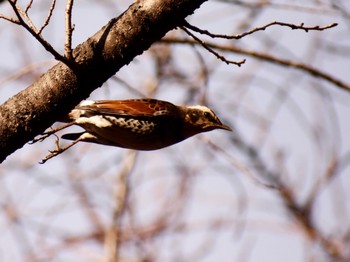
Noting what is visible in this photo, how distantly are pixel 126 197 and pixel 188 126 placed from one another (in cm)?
221

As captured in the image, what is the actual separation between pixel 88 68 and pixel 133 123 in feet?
3.86

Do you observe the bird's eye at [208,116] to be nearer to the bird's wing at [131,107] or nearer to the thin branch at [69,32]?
the bird's wing at [131,107]

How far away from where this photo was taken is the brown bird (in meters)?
3.94

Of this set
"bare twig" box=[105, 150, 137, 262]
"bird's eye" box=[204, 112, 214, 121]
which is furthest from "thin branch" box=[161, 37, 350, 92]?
"bare twig" box=[105, 150, 137, 262]

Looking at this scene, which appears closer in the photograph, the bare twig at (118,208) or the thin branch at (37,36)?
the thin branch at (37,36)

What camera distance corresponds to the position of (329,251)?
8383 millimetres

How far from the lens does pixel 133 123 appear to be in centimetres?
408

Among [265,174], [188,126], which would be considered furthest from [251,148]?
[188,126]

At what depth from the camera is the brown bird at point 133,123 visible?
12.9 feet

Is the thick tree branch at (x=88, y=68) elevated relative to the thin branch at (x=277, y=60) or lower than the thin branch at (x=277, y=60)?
lower

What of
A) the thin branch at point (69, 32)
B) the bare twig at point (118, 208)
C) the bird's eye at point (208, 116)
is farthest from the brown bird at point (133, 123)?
the bare twig at point (118, 208)

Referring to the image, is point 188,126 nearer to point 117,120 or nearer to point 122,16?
point 117,120

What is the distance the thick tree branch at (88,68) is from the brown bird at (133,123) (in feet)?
1.64

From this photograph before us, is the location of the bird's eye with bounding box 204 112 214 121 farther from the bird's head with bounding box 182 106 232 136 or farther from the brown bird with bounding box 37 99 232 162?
the brown bird with bounding box 37 99 232 162
